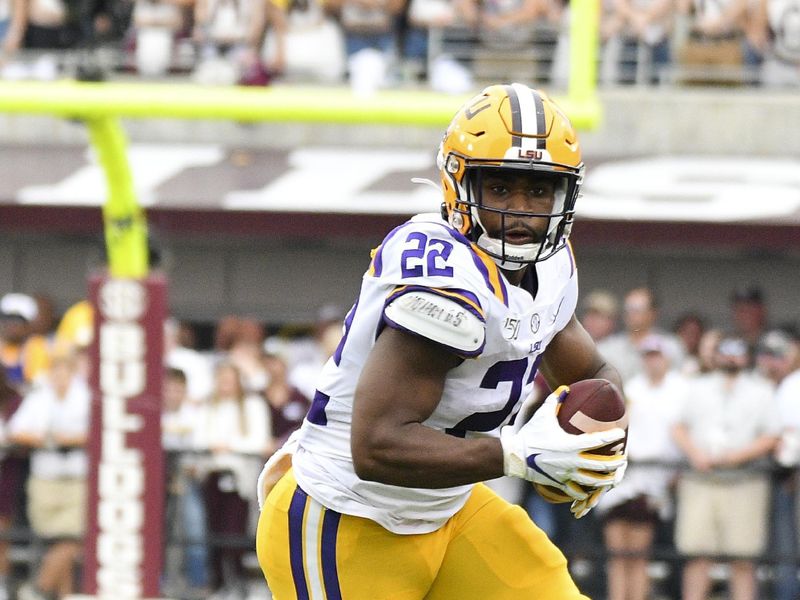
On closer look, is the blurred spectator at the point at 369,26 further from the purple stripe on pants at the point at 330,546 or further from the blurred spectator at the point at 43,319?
the purple stripe on pants at the point at 330,546

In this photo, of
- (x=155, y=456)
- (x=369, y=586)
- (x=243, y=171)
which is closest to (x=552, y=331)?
(x=369, y=586)

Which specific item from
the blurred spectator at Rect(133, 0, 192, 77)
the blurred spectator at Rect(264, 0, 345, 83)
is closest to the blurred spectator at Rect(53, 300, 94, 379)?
the blurred spectator at Rect(133, 0, 192, 77)

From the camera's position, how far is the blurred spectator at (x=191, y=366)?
304 inches

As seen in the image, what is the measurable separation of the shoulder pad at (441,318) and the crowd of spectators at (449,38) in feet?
18.1

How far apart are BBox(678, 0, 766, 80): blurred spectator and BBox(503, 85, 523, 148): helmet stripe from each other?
6062mm

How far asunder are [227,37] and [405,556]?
5.30 metres

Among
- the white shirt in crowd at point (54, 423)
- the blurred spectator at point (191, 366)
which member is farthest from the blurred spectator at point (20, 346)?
the blurred spectator at point (191, 366)

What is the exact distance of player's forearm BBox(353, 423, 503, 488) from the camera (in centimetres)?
342

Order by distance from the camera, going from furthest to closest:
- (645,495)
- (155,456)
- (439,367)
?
(645,495)
(155,456)
(439,367)

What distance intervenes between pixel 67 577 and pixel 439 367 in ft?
14.7

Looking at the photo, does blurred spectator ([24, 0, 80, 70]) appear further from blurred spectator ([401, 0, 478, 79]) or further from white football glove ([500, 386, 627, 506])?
white football glove ([500, 386, 627, 506])

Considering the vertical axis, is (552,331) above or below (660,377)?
above

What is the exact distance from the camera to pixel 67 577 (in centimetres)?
747

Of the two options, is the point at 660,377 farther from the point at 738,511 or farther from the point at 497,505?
the point at 497,505
